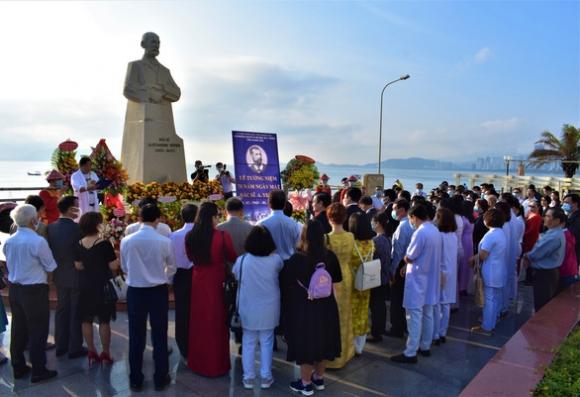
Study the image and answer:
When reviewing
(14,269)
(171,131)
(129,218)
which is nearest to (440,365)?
(14,269)

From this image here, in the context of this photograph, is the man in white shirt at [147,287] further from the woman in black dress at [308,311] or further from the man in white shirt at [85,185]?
the man in white shirt at [85,185]

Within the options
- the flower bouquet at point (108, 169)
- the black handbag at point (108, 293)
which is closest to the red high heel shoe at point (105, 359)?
the black handbag at point (108, 293)

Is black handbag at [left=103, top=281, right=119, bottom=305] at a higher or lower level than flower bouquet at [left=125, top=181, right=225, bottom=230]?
lower

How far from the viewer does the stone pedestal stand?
9844 millimetres

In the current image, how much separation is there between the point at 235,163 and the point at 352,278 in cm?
377

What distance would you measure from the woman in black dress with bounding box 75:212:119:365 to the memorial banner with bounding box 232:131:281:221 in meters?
3.57

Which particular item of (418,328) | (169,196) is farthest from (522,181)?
(418,328)

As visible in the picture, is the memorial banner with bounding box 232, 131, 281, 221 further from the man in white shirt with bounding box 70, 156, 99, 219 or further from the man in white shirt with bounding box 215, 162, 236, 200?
the man in white shirt with bounding box 215, 162, 236, 200

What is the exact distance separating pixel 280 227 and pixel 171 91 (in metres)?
6.95

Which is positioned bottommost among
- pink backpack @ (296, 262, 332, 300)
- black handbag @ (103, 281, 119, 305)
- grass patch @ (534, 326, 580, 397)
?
grass patch @ (534, 326, 580, 397)

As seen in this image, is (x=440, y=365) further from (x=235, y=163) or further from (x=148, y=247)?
(x=235, y=163)

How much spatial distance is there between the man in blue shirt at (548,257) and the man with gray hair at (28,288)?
19.2 feet

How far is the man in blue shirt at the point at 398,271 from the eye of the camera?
5.22m

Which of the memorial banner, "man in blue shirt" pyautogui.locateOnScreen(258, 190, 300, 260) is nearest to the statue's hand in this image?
the memorial banner
